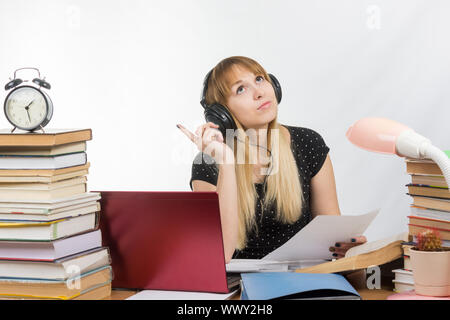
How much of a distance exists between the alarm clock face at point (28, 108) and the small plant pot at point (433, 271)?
2.67 feet

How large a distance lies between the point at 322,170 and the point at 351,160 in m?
0.71

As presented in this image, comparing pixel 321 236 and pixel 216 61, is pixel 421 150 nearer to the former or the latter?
pixel 321 236

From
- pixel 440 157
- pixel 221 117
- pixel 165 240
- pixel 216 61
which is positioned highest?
pixel 216 61

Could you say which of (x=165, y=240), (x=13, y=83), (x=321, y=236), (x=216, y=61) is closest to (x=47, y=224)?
(x=165, y=240)

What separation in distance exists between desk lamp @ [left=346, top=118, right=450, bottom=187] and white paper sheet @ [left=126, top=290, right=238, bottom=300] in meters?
0.41

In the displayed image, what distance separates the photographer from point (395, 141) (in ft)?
3.44

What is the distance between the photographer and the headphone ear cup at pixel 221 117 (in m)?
1.87

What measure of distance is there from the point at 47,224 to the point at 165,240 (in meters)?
0.24

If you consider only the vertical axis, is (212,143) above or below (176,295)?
above

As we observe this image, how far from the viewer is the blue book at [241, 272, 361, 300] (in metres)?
1.03

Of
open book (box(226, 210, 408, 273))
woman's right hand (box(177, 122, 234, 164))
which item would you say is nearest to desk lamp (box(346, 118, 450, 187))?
open book (box(226, 210, 408, 273))

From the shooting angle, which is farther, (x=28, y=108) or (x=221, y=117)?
(x=221, y=117)

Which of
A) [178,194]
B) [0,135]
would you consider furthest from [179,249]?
[0,135]

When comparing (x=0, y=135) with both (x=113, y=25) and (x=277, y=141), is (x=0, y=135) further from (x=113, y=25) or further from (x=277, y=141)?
(x=113, y=25)
